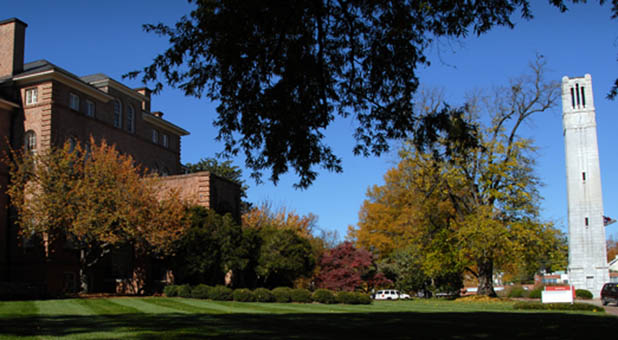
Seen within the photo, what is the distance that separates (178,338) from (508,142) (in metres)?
33.3

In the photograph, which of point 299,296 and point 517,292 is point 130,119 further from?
point 517,292

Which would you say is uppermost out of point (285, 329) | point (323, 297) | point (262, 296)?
point (285, 329)

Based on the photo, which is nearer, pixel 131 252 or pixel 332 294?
pixel 332 294

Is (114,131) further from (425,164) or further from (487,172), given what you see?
(487,172)

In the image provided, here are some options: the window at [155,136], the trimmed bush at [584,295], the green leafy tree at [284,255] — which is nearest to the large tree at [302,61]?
the green leafy tree at [284,255]

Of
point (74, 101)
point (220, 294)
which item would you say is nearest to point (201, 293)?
point (220, 294)

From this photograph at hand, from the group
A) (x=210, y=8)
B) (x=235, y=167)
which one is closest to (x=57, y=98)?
(x=210, y=8)

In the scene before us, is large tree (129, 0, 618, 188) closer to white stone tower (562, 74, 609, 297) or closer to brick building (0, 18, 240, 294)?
brick building (0, 18, 240, 294)

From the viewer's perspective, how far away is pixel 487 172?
38125mm

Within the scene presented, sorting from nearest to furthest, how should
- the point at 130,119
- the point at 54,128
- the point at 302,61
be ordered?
the point at 302,61, the point at 54,128, the point at 130,119

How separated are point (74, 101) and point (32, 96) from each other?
2605 millimetres

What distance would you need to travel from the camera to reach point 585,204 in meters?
55.4

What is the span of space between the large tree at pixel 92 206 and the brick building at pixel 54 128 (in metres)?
2.97

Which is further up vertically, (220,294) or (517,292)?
(220,294)
